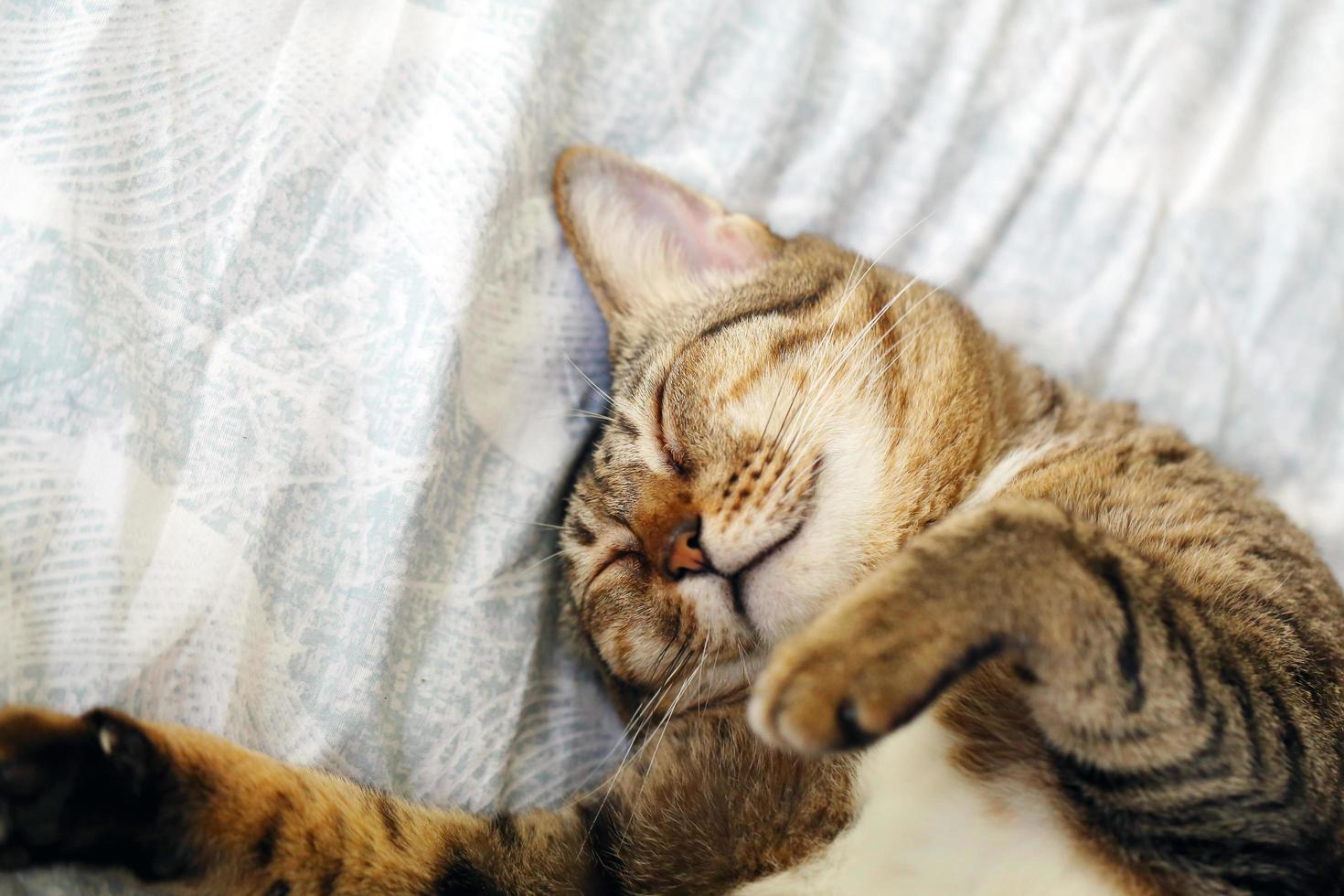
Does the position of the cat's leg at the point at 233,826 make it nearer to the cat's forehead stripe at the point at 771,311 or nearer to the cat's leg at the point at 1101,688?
the cat's leg at the point at 1101,688

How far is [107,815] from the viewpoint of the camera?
116cm

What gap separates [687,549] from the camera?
4.59 feet

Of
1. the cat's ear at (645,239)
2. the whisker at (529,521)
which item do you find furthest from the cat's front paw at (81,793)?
the cat's ear at (645,239)

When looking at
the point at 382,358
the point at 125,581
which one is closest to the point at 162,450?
the point at 125,581

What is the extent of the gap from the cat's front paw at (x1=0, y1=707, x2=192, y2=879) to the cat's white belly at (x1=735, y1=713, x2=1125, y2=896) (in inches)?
32.9

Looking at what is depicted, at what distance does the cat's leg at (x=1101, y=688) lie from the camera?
0.99m

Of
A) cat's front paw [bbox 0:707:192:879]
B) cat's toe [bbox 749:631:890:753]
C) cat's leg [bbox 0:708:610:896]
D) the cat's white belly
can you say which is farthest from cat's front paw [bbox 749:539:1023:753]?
cat's front paw [bbox 0:707:192:879]

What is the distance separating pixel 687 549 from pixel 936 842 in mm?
548

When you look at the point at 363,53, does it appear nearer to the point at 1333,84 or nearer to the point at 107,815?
the point at 107,815

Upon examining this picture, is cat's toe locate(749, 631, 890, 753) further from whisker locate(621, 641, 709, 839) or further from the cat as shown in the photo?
whisker locate(621, 641, 709, 839)

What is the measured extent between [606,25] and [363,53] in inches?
18.6

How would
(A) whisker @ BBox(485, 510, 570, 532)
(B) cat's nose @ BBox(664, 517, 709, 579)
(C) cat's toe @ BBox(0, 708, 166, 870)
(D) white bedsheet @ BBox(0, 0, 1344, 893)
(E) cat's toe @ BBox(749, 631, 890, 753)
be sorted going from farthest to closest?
1. (A) whisker @ BBox(485, 510, 570, 532)
2. (B) cat's nose @ BBox(664, 517, 709, 579)
3. (D) white bedsheet @ BBox(0, 0, 1344, 893)
4. (C) cat's toe @ BBox(0, 708, 166, 870)
5. (E) cat's toe @ BBox(749, 631, 890, 753)

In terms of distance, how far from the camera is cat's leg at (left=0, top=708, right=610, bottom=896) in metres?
1.12

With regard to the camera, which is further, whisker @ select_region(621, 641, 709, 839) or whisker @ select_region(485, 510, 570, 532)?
whisker @ select_region(485, 510, 570, 532)
